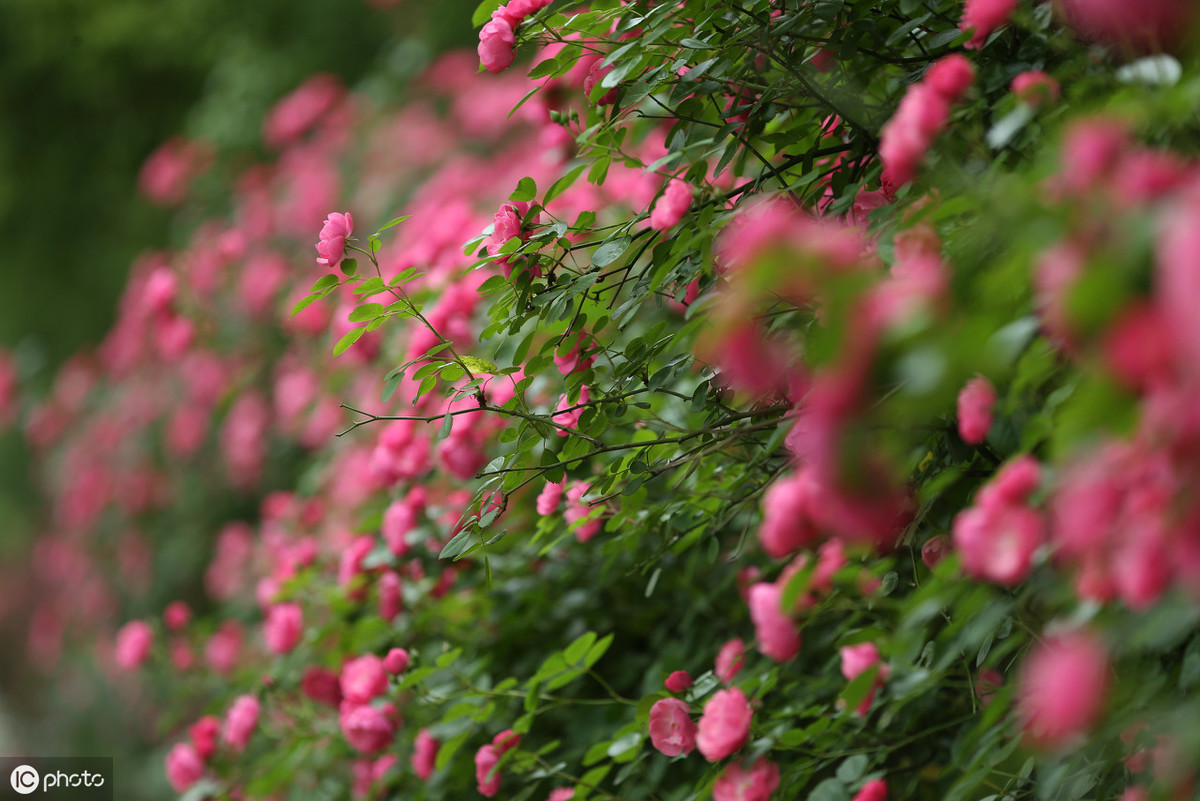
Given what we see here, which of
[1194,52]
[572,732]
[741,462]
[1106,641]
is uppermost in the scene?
[1194,52]

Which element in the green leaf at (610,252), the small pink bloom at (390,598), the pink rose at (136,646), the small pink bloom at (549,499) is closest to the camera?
the green leaf at (610,252)

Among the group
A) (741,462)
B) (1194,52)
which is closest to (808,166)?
(741,462)

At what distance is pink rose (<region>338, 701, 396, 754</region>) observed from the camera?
1.57m

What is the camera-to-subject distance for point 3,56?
5387 millimetres

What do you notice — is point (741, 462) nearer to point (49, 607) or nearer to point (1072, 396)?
point (1072, 396)

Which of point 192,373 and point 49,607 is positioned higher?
point 192,373

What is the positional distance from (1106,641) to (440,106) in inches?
160

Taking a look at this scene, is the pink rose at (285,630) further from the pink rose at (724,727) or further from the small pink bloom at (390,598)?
the pink rose at (724,727)

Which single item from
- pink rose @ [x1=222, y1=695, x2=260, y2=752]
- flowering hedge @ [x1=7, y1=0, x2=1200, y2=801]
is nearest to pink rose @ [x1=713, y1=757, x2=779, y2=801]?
flowering hedge @ [x1=7, y1=0, x2=1200, y2=801]

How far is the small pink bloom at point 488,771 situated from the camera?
1.38 m

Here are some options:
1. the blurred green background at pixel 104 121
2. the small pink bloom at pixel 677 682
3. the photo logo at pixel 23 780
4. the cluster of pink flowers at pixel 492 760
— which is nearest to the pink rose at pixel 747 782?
the small pink bloom at pixel 677 682

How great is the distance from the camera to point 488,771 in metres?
1.39

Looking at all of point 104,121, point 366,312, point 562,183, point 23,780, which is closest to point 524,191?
point 562,183

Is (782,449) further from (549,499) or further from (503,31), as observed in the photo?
(503,31)
